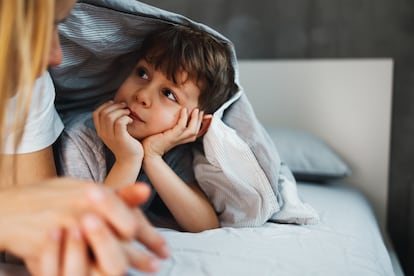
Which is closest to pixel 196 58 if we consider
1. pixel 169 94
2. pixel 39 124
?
pixel 169 94

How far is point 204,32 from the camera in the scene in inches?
40.3

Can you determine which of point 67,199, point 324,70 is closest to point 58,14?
point 67,199

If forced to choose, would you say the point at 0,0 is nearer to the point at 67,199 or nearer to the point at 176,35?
the point at 67,199

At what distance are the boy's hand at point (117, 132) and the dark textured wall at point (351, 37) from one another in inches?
44.8

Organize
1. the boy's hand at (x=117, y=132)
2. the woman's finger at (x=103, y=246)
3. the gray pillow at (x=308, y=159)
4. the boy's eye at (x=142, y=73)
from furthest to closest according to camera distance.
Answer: the gray pillow at (x=308, y=159), the boy's eye at (x=142, y=73), the boy's hand at (x=117, y=132), the woman's finger at (x=103, y=246)

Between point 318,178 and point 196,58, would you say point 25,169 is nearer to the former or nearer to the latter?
point 196,58

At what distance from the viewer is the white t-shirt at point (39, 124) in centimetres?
85

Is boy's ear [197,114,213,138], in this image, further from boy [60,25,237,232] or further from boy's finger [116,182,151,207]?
boy's finger [116,182,151,207]

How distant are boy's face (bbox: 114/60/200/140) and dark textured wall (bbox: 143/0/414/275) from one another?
103 cm

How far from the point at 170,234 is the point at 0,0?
0.50 m

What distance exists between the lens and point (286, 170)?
1.27m

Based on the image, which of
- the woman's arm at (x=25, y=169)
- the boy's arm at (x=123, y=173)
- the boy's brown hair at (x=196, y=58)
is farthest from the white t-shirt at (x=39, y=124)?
the boy's brown hair at (x=196, y=58)

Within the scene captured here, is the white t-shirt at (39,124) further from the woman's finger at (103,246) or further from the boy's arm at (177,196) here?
the woman's finger at (103,246)

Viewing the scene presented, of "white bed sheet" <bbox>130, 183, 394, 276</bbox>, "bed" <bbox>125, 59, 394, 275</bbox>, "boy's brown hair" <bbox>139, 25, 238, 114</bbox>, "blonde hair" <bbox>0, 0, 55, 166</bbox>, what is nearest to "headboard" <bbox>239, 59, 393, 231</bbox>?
"bed" <bbox>125, 59, 394, 275</bbox>
